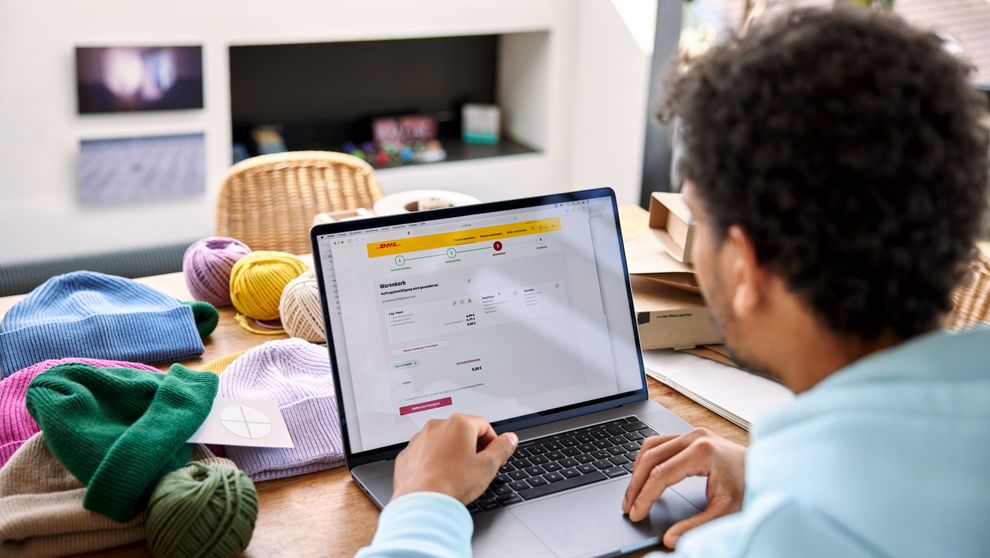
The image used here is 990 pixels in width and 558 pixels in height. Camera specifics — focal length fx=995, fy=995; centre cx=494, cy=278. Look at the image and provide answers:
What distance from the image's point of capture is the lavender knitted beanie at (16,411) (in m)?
1.06

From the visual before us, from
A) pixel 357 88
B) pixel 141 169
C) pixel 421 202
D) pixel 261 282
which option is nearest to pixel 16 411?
pixel 261 282

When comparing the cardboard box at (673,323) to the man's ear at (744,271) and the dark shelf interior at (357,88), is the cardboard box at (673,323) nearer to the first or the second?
the man's ear at (744,271)

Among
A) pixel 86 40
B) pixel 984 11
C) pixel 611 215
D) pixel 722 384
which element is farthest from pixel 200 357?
pixel 984 11

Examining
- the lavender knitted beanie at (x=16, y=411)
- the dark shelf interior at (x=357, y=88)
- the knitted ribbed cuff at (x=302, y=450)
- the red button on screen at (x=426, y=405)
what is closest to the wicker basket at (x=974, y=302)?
the red button on screen at (x=426, y=405)

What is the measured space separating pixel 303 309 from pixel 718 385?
22.6 inches

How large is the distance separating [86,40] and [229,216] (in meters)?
0.98

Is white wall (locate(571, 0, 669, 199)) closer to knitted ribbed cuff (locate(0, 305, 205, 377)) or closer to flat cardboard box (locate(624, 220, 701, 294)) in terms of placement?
flat cardboard box (locate(624, 220, 701, 294))

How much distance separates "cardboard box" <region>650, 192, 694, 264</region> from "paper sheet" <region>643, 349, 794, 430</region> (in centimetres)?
16

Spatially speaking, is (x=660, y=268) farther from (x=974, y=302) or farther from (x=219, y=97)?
(x=219, y=97)

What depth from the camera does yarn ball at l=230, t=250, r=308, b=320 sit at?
147 centimetres

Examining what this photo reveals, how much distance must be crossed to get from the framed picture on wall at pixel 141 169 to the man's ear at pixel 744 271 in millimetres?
2377

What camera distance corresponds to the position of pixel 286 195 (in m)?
2.08

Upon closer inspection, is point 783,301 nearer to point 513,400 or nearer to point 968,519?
point 968,519

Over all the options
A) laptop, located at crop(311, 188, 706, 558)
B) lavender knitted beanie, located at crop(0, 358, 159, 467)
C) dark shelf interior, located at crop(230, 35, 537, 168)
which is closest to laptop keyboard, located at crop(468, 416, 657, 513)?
laptop, located at crop(311, 188, 706, 558)
